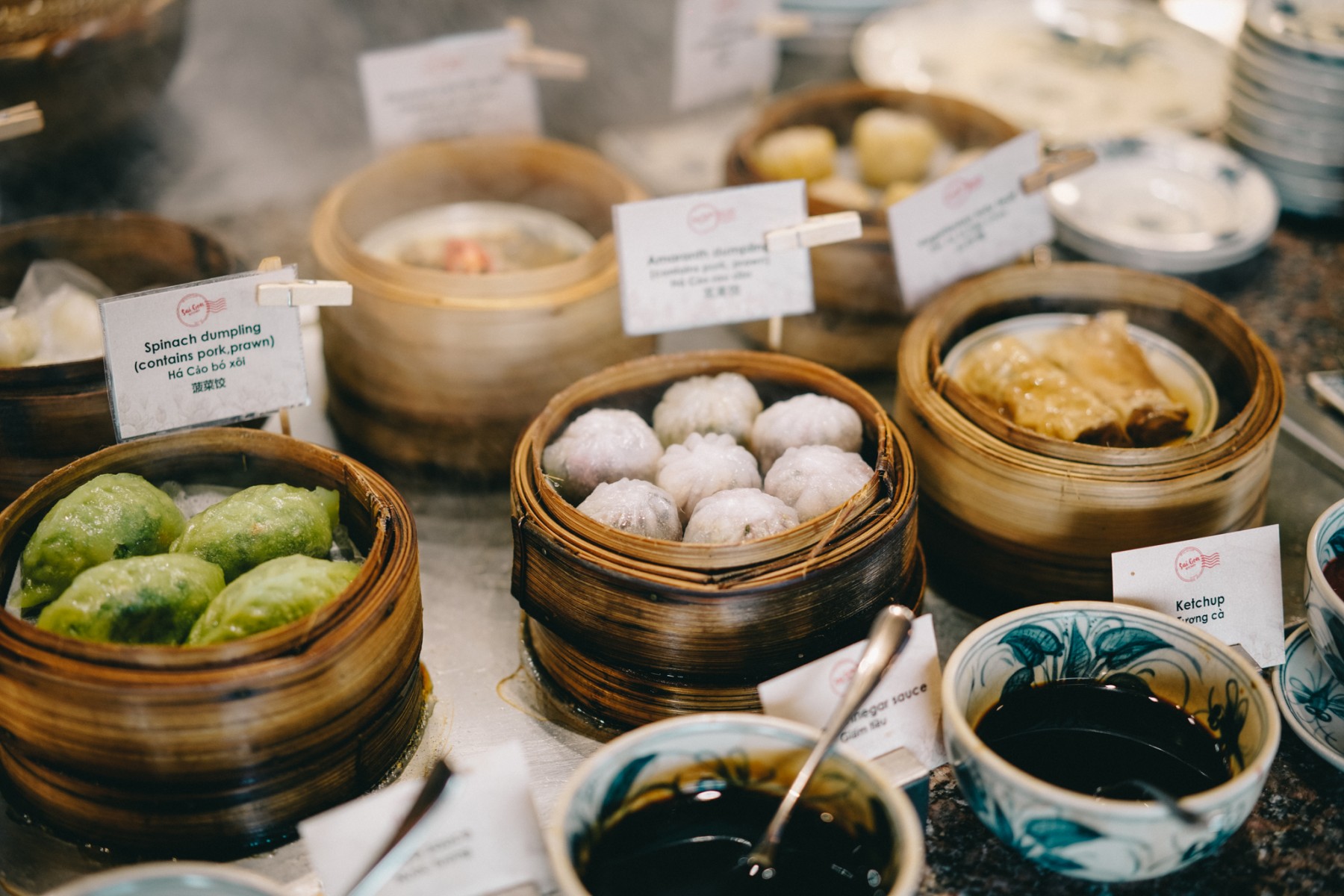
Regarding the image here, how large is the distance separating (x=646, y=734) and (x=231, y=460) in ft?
3.29

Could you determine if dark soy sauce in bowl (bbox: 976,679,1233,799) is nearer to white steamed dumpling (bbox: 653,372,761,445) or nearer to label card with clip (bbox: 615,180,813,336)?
white steamed dumpling (bbox: 653,372,761,445)

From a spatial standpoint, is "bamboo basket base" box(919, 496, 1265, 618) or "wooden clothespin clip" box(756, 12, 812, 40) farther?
"wooden clothespin clip" box(756, 12, 812, 40)

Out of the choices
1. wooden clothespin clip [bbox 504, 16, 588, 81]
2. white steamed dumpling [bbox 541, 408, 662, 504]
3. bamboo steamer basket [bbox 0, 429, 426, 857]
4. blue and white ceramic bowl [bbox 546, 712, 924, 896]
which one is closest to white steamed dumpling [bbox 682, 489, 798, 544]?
white steamed dumpling [bbox 541, 408, 662, 504]

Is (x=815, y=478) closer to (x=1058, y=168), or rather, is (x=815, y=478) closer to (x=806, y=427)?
(x=806, y=427)

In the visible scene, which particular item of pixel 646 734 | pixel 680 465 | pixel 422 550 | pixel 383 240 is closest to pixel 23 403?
pixel 422 550

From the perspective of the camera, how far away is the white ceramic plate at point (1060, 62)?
3764 mm

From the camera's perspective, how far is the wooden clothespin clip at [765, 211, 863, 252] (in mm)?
2182

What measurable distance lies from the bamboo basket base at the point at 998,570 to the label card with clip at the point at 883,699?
458mm

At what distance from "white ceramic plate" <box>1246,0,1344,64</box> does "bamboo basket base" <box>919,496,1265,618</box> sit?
64.5 inches

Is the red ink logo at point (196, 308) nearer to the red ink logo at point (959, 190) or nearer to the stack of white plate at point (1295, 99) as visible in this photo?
the red ink logo at point (959, 190)

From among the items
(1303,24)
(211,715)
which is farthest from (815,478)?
(1303,24)

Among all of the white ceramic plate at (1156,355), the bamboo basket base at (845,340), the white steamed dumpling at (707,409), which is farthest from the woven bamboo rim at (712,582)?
→ the bamboo basket base at (845,340)

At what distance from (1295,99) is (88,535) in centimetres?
342

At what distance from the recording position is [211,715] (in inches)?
59.4
